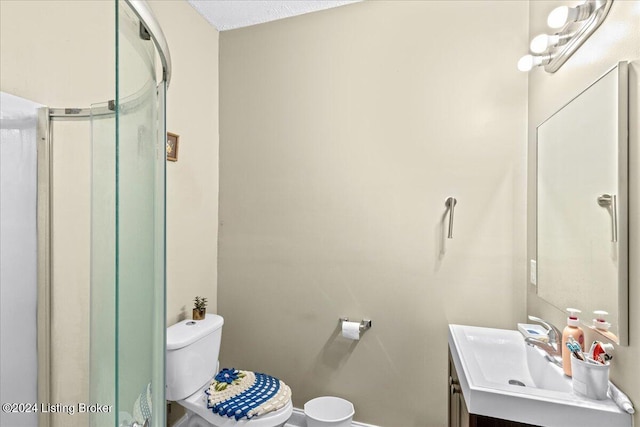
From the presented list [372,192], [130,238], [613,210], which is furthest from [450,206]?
[130,238]

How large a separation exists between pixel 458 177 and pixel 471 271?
1.62 ft

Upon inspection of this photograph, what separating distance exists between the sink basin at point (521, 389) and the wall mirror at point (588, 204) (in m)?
0.21

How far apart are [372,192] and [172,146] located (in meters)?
1.13

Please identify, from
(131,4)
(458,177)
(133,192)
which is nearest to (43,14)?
(131,4)

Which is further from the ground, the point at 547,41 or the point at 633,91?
the point at 547,41

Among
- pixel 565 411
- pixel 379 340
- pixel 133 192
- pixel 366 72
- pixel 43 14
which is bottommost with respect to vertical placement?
pixel 379 340

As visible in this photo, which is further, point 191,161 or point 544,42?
point 191,161

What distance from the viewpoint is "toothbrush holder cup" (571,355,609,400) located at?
0.98 metres

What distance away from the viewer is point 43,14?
1.12 m

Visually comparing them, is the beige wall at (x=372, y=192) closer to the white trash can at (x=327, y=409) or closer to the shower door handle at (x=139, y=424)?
the white trash can at (x=327, y=409)

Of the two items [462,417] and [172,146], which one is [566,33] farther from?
[172,146]

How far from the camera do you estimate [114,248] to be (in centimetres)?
58

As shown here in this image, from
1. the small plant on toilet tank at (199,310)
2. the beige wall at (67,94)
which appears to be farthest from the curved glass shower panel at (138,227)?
the small plant on toilet tank at (199,310)

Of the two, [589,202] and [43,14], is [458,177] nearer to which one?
[589,202]
